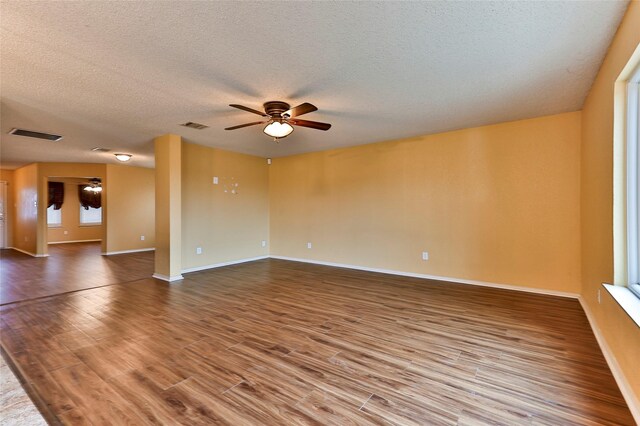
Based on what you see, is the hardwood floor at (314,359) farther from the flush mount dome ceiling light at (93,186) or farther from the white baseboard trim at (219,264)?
the flush mount dome ceiling light at (93,186)

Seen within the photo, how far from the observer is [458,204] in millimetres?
4551

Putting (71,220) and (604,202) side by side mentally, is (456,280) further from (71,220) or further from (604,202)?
(71,220)

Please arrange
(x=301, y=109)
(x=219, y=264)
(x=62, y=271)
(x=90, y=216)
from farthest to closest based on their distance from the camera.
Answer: (x=90, y=216) < (x=219, y=264) < (x=62, y=271) < (x=301, y=109)

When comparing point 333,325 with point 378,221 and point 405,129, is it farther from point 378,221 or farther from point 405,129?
point 405,129

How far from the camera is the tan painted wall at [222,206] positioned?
5.45m

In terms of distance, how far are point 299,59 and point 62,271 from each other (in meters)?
6.33

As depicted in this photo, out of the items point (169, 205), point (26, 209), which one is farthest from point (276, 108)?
point (26, 209)

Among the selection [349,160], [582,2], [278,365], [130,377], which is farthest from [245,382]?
[349,160]

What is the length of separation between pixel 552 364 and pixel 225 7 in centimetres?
337

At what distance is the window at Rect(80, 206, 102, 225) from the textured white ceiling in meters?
8.12

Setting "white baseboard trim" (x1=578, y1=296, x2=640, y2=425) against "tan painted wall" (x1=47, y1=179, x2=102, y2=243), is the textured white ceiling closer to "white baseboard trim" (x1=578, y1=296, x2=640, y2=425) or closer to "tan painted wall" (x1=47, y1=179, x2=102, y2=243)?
"white baseboard trim" (x1=578, y1=296, x2=640, y2=425)

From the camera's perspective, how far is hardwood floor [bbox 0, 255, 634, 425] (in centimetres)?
169

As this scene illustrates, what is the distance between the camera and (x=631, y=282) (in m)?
2.03

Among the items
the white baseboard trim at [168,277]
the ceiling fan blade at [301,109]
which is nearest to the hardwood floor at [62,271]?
the white baseboard trim at [168,277]
